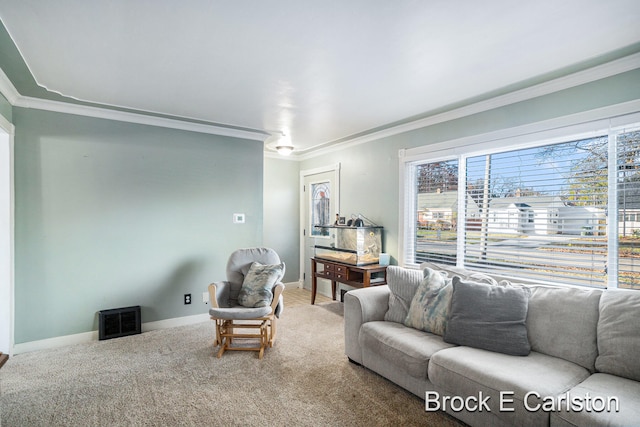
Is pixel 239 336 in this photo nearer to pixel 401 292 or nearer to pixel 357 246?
pixel 401 292

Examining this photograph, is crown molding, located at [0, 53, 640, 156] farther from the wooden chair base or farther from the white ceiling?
the wooden chair base

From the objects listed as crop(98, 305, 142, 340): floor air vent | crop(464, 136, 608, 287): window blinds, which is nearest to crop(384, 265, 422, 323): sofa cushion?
crop(464, 136, 608, 287): window blinds

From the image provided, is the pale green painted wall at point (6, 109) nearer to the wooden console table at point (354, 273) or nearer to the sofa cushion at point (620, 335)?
the wooden console table at point (354, 273)

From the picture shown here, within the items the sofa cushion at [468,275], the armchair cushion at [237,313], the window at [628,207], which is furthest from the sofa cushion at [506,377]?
the armchair cushion at [237,313]

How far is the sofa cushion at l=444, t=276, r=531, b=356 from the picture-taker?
212cm

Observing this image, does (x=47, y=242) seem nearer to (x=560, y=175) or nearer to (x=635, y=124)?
(x=560, y=175)

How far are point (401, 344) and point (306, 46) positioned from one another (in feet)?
6.94

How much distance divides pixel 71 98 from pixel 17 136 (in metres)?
0.61

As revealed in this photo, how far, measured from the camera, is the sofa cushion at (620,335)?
71.2 inches

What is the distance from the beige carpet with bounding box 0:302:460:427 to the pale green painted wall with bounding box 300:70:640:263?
1.84 metres

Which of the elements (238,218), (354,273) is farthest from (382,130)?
(238,218)

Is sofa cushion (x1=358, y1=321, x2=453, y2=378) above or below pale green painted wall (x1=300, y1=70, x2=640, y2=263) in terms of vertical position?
below

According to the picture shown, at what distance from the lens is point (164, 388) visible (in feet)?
8.20

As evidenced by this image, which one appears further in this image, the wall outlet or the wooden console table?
the wall outlet
